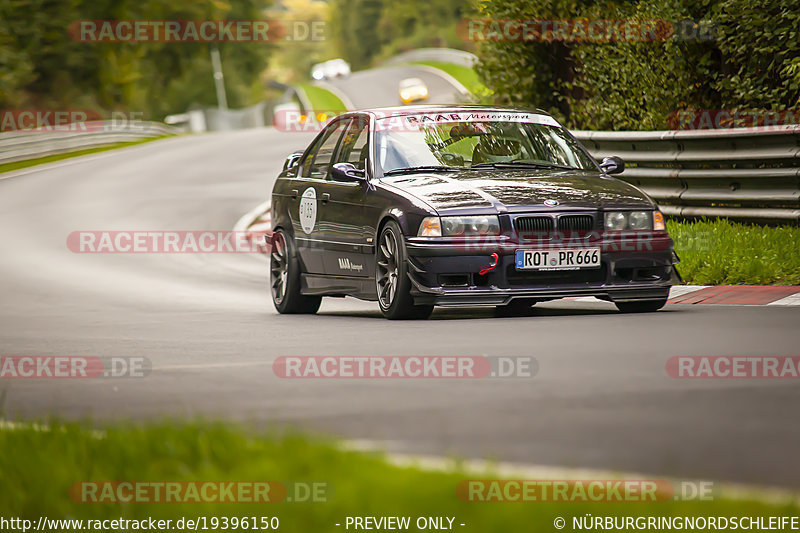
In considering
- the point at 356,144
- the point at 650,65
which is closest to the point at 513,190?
the point at 356,144

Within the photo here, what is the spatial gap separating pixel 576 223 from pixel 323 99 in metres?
91.1

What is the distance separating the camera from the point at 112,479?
15.1 feet

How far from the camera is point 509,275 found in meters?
9.76

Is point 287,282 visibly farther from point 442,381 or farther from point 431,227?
point 442,381

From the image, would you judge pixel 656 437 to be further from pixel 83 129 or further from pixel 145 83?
pixel 145 83

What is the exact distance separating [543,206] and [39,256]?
10.8m

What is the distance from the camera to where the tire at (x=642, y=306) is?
33.8 ft

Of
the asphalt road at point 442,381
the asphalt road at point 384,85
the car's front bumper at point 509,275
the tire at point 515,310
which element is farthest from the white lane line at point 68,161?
the asphalt road at point 384,85

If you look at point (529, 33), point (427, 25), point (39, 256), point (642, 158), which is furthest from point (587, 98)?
point (427, 25)

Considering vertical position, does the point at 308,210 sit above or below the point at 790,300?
above

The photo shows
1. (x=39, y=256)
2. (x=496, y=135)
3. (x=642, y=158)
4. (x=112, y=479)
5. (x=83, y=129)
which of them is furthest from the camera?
(x=83, y=129)

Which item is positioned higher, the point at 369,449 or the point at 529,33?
the point at 529,33

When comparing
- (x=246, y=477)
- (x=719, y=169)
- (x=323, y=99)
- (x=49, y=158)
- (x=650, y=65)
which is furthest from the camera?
(x=323, y=99)

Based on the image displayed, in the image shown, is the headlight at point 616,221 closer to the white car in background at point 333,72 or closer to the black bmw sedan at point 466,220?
the black bmw sedan at point 466,220
